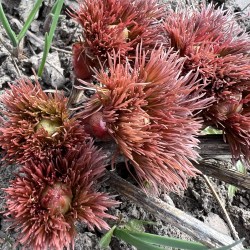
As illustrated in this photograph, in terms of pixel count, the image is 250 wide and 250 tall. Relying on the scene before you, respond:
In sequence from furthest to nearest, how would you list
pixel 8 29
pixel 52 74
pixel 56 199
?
pixel 52 74, pixel 8 29, pixel 56 199

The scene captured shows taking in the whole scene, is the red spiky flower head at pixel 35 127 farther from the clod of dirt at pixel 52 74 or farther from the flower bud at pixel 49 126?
the clod of dirt at pixel 52 74

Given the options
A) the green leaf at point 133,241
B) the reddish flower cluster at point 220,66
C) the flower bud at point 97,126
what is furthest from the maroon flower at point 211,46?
the green leaf at point 133,241

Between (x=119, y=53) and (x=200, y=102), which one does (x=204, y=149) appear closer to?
(x=200, y=102)

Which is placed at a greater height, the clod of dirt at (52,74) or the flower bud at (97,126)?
→ the flower bud at (97,126)

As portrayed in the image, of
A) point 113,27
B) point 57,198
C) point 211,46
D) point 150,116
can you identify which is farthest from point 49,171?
point 211,46

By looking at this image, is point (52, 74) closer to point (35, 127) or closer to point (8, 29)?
point (8, 29)

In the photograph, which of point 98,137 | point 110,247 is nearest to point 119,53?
point 98,137
